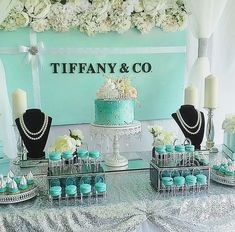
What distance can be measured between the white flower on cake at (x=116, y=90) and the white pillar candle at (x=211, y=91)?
1.72 feet

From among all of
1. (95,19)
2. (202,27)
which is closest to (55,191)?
(95,19)

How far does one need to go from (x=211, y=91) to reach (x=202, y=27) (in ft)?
1.83

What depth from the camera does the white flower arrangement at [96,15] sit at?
210cm

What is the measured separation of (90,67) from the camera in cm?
232

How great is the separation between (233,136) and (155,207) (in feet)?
2.61

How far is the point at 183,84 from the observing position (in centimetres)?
251

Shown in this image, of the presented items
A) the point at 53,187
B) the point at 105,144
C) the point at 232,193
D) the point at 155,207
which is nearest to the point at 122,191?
the point at 155,207

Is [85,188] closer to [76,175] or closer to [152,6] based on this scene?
[76,175]

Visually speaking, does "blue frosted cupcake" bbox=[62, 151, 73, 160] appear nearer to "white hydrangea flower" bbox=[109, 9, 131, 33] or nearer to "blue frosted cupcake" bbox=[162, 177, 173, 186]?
"blue frosted cupcake" bbox=[162, 177, 173, 186]

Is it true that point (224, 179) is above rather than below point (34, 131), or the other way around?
below

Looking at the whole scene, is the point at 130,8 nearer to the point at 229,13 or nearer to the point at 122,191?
the point at 229,13

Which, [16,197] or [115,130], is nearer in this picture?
[16,197]

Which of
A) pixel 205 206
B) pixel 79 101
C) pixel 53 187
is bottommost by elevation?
pixel 205 206

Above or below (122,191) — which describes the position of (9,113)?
above
